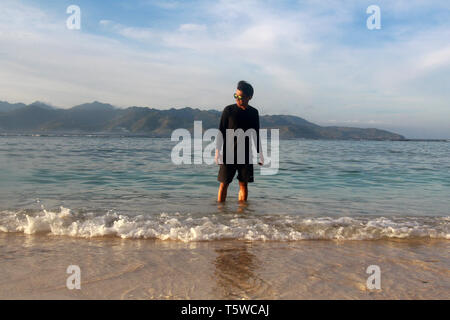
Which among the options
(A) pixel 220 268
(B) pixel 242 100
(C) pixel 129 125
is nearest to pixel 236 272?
(A) pixel 220 268

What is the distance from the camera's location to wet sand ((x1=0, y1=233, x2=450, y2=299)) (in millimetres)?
2742

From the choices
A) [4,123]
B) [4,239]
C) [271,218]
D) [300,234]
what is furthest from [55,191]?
[4,123]

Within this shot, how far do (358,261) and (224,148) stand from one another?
129 inches

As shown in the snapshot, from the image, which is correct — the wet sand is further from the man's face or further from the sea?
the man's face

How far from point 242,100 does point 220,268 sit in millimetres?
3497

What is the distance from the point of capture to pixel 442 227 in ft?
16.7

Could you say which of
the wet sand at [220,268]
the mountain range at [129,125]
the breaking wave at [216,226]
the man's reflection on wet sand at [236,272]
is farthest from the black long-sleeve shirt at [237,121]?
the mountain range at [129,125]

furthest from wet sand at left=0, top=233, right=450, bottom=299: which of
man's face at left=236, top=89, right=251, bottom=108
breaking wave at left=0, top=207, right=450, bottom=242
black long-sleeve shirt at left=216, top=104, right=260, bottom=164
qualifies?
man's face at left=236, top=89, right=251, bottom=108

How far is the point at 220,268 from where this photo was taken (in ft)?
10.8

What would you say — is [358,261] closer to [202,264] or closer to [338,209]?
[202,264]

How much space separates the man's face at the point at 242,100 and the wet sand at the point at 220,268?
2770 mm

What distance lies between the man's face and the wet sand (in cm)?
277

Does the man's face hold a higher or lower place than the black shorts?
higher

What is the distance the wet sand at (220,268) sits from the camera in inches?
108
